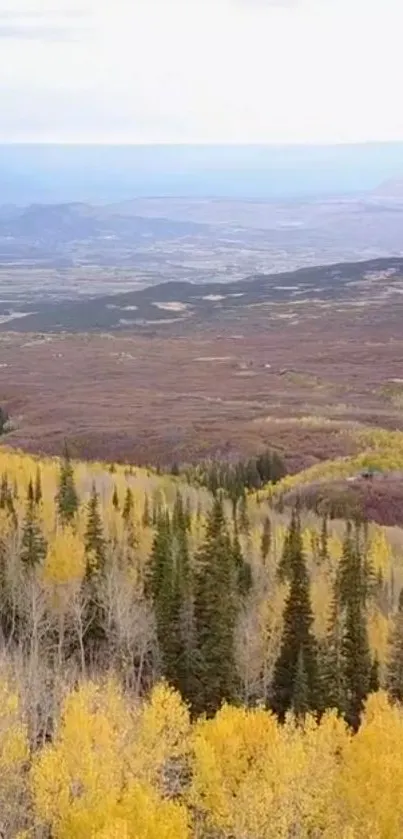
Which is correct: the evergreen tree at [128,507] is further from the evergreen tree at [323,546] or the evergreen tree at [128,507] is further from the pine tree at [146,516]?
the evergreen tree at [323,546]

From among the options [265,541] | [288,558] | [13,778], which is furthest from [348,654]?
[13,778]

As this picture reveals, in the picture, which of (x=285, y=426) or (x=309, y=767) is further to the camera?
(x=285, y=426)

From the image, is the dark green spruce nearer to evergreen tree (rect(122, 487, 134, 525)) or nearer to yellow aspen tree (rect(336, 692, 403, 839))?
evergreen tree (rect(122, 487, 134, 525))

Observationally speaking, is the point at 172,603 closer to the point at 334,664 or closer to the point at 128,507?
the point at 334,664

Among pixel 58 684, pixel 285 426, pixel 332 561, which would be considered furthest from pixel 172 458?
pixel 58 684

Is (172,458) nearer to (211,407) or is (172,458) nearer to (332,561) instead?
(211,407)

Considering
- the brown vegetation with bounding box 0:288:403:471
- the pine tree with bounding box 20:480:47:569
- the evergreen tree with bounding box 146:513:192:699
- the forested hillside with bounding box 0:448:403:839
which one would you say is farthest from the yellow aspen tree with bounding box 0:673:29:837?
the brown vegetation with bounding box 0:288:403:471

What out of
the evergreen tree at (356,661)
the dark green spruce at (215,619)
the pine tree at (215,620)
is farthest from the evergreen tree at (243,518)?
the evergreen tree at (356,661)
